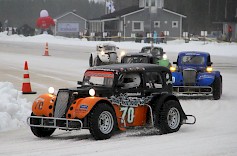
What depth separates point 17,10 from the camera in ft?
608

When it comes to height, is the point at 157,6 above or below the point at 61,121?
above

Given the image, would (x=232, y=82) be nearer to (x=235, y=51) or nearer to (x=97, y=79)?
(x=97, y=79)

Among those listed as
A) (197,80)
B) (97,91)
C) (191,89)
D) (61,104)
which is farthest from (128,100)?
(197,80)

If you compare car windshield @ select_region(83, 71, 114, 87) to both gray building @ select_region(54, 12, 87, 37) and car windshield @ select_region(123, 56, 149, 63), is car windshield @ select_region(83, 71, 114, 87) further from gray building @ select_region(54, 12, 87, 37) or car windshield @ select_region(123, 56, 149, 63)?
gray building @ select_region(54, 12, 87, 37)

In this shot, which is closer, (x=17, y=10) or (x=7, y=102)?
(x=7, y=102)

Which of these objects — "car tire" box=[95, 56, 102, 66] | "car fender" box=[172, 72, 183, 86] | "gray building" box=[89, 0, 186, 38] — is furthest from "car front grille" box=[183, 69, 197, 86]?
"gray building" box=[89, 0, 186, 38]

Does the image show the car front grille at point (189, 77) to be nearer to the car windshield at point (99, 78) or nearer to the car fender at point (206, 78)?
the car fender at point (206, 78)

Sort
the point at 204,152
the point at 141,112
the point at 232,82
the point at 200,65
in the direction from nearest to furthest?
the point at 204,152 < the point at 141,112 < the point at 200,65 < the point at 232,82

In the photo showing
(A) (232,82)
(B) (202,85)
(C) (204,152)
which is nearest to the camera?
(C) (204,152)

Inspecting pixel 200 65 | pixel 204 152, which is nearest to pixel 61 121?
pixel 204 152

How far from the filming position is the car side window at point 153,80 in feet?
43.6

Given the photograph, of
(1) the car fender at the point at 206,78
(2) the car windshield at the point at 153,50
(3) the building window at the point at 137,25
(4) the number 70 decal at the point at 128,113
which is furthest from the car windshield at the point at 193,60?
(3) the building window at the point at 137,25

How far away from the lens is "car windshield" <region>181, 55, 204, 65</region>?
73.3ft

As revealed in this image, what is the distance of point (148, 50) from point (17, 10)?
6235 inches
